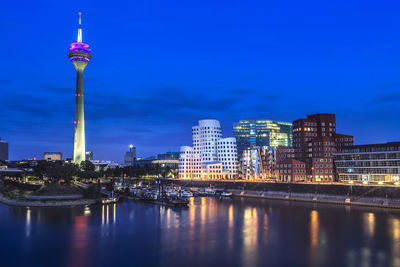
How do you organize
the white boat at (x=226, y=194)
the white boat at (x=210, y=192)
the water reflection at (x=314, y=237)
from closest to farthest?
1. the water reflection at (x=314, y=237)
2. the white boat at (x=226, y=194)
3. the white boat at (x=210, y=192)

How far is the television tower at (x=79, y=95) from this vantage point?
18400 cm

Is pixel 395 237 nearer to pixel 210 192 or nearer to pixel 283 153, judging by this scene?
pixel 210 192

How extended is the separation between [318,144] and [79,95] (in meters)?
119

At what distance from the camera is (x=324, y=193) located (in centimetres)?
9519

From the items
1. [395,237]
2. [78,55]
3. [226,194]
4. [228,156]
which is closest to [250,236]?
[395,237]

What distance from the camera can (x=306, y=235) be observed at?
54.4 m

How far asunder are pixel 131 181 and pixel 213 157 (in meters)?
41.6

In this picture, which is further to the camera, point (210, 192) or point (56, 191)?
point (210, 192)

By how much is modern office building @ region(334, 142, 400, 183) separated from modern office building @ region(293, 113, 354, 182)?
6185 millimetres

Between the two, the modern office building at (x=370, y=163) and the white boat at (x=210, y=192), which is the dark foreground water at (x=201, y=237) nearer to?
the modern office building at (x=370, y=163)

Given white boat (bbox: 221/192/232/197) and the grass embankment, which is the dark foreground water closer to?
the grass embankment

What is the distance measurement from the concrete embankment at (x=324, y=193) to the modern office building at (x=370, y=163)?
16066 mm

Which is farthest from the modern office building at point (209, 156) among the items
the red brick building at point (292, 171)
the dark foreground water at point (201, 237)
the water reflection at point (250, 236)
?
the dark foreground water at point (201, 237)

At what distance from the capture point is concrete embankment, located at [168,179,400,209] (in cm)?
8275
